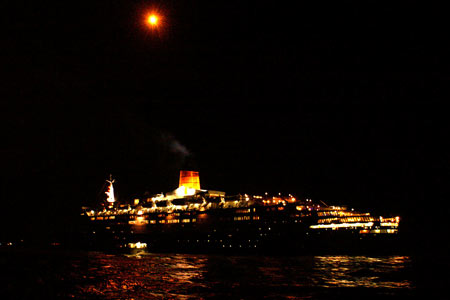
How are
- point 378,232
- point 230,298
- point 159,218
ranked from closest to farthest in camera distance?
point 230,298, point 378,232, point 159,218

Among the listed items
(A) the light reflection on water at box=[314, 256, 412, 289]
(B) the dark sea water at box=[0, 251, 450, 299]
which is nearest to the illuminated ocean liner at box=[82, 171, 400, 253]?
(A) the light reflection on water at box=[314, 256, 412, 289]

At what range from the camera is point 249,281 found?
96.3ft

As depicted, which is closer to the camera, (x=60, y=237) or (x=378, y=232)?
(x=378, y=232)

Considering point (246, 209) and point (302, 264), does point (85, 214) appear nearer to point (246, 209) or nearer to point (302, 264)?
point (246, 209)

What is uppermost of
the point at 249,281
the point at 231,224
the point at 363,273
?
the point at 231,224

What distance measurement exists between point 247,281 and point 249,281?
143mm

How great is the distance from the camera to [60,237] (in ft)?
307

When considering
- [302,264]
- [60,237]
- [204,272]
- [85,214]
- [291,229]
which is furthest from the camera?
[60,237]

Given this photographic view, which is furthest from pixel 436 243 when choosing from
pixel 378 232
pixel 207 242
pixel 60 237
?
pixel 60 237

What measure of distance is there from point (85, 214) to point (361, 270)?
205 ft

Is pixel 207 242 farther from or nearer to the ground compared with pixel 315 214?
nearer to the ground

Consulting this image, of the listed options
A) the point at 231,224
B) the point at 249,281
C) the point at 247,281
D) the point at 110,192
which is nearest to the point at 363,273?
the point at 249,281

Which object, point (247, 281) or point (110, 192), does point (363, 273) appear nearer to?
point (247, 281)

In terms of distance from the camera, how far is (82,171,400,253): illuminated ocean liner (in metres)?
48.8
